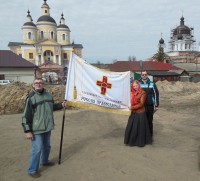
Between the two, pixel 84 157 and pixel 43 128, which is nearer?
pixel 43 128

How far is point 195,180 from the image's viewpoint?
4.50 meters

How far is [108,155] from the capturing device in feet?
18.9

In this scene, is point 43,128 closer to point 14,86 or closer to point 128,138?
point 128,138

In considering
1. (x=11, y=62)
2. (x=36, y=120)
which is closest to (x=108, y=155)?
(x=36, y=120)

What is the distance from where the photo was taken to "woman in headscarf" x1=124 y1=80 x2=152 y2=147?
6094mm

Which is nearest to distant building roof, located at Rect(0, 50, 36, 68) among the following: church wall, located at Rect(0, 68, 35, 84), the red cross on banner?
church wall, located at Rect(0, 68, 35, 84)

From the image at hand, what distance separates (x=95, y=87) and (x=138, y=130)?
1634 mm

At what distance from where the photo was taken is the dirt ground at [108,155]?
4.71 m

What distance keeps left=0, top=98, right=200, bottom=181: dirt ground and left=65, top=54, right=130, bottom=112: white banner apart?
45.9 inches

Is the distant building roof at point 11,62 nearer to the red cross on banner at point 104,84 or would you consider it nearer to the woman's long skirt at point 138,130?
the woman's long skirt at point 138,130

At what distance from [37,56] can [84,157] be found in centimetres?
6541

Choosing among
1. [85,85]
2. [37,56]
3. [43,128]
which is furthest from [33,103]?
[37,56]

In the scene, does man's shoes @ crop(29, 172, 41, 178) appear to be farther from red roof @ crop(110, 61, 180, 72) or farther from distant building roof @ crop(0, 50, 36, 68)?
red roof @ crop(110, 61, 180, 72)

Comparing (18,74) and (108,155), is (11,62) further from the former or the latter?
(108,155)
